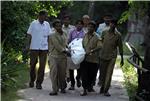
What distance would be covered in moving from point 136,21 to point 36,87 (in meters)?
27.0

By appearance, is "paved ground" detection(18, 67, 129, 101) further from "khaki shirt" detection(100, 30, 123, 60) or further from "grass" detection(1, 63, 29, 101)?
"khaki shirt" detection(100, 30, 123, 60)

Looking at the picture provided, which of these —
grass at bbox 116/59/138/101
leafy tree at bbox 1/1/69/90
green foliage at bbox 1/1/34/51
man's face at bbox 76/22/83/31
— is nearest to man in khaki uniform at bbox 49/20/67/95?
man's face at bbox 76/22/83/31

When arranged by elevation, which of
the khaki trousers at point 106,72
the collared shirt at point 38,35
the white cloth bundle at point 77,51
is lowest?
the khaki trousers at point 106,72

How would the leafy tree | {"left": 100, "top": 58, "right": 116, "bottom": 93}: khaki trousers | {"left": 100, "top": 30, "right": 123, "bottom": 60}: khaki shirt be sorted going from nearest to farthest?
{"left": 100, "top": 58, "right": 116, "bottom": 93}: khaki trousers → {"left": 100, "top": 30, "right": 123, "bottom": 60}: khaki shirt → the leafy tree

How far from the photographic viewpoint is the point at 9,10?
15477 mm

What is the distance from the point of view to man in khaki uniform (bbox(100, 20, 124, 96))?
39.0 feet

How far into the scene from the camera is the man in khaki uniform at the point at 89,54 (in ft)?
38.2

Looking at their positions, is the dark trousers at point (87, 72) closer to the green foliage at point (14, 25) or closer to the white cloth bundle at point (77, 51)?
the white cloth bundle at point (77, 51)

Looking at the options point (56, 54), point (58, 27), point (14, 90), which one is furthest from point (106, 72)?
point (14, 90)

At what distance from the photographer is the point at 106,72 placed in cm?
1209

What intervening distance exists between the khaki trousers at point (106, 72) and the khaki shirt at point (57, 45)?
3.53 ft

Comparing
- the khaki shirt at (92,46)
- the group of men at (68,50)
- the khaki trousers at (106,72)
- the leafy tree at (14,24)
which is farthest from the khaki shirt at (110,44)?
the leafy tree at (14,24)

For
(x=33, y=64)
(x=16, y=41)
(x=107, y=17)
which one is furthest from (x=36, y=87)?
(x=16, y=41)

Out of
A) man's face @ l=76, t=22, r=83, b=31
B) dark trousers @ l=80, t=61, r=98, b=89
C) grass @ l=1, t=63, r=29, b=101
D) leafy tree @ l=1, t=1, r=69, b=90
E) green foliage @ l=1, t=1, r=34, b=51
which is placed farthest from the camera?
green foliage @ l=1, t=1, r=34, b=51
